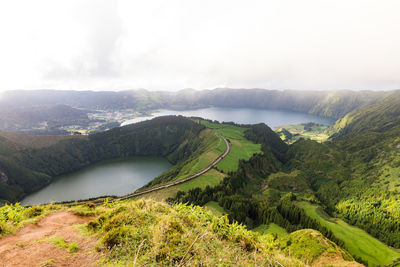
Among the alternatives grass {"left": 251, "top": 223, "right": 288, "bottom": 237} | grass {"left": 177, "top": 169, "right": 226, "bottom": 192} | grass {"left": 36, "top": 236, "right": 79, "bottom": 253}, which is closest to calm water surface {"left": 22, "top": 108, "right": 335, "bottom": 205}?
grass {"left": 177, "top": 169, "right": 226, "bottom": 192}

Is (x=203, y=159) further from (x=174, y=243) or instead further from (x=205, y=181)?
(x=174, y=243)

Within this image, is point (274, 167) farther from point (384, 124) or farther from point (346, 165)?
point (384, 124)

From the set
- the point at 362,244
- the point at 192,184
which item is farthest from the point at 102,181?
the point at 362,244

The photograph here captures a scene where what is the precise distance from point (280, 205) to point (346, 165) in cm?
7958

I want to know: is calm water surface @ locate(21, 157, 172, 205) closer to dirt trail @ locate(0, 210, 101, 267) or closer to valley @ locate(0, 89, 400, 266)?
valley @ locate(0, 89, 400, 266)

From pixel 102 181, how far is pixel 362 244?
116872mm

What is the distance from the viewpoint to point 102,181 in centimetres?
10031

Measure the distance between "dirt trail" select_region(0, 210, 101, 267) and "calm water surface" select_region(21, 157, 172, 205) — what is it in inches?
3427

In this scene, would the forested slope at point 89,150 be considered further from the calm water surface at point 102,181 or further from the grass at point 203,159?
the grass at point 203,159

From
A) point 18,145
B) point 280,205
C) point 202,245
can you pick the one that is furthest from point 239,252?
point 18,145

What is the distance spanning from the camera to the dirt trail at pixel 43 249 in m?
5.53

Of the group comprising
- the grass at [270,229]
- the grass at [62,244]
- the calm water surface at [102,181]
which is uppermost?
the grass at [62,244]

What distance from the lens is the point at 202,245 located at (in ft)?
20.6

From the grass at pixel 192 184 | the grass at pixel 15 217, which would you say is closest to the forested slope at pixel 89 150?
the grass at pixel 192 184
